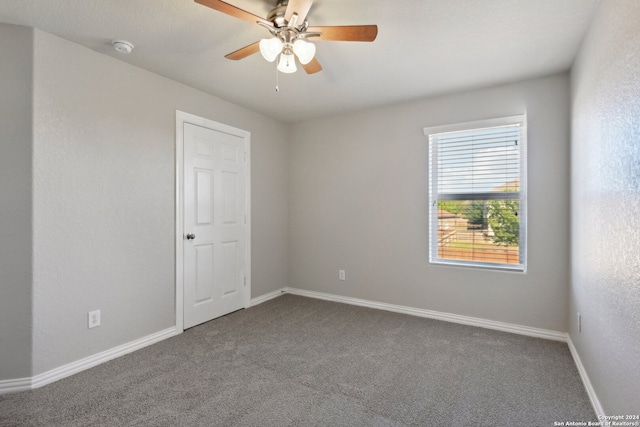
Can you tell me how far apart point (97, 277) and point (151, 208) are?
70cm

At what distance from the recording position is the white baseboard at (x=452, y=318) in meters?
2.84

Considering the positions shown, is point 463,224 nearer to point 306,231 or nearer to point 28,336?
point 306,231

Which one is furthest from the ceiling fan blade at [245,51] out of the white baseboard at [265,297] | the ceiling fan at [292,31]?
the white baseboard at [265,297]

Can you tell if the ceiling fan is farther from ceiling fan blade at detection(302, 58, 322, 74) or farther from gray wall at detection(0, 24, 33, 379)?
gray wall at detection(0, 24, 33, 379)

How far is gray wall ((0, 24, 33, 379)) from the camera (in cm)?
203

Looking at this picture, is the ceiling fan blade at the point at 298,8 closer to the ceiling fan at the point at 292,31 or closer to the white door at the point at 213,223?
the ceiling fan at the point at 292,31

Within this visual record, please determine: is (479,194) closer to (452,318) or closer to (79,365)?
(452,318)

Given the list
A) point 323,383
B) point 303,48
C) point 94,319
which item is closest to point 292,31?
point 303,48

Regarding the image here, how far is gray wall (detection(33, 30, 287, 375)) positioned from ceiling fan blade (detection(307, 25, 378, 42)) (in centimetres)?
176

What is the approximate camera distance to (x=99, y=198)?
2438mm

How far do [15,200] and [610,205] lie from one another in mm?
3545

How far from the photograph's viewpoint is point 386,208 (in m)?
3.67

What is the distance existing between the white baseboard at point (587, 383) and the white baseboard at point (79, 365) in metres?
3.19

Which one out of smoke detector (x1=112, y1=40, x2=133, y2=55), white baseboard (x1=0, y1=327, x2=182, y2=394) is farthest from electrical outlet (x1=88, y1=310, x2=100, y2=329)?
smoke detector (x1=112, y1=40, x2=133, y2=55)
